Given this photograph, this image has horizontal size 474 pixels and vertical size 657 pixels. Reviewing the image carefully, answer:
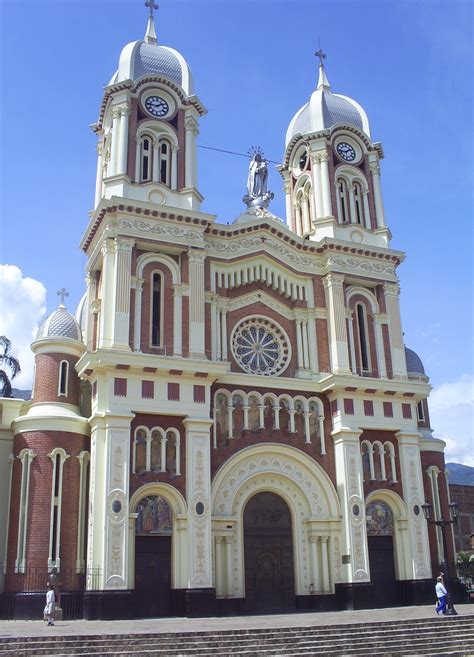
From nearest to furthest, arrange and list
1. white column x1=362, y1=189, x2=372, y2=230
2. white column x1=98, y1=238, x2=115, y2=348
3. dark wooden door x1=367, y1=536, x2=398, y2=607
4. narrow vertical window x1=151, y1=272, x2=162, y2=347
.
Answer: white column x1=98, y1=238, x2=115, y2=348 < narrow vertical window x1=151, y1=272, x2=162, y2=347 < dark wooden door x1=367, y1=536, x2=398, y2=607 < white column x1=362, y1=189, x2=372, y2=230

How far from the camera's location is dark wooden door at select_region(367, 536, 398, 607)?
104ft

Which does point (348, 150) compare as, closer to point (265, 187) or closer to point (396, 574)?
point (265, 187)

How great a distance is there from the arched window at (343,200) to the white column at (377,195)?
1715mm

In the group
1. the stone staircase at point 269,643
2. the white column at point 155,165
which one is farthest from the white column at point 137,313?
the stone staircase at point 269,643

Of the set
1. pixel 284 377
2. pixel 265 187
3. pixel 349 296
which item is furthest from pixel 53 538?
pixel 265 187

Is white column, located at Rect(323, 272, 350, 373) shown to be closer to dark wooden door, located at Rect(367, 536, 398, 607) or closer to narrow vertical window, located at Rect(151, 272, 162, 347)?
dark wooden door, located at Rect(367, 536, 398, 607)

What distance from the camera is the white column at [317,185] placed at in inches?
1487

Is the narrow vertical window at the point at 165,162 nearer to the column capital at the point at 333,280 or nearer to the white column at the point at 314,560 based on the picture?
Result: the column capital at the point at 333,280

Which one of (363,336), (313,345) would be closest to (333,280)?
(363,336)

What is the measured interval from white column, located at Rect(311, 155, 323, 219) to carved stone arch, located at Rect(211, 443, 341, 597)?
512 inches

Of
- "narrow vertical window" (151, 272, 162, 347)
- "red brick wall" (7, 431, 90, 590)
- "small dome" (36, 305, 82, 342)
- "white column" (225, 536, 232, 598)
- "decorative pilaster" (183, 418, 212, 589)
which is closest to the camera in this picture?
"decorative pilaster" (183, 418, 212, 589)

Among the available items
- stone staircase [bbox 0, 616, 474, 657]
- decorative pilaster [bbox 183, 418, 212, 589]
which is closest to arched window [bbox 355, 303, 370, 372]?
decorative pilaster [bbox 183, 418, 212, 589]

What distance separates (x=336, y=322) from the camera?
3478 cm

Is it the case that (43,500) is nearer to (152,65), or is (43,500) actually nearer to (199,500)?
(199,500)
